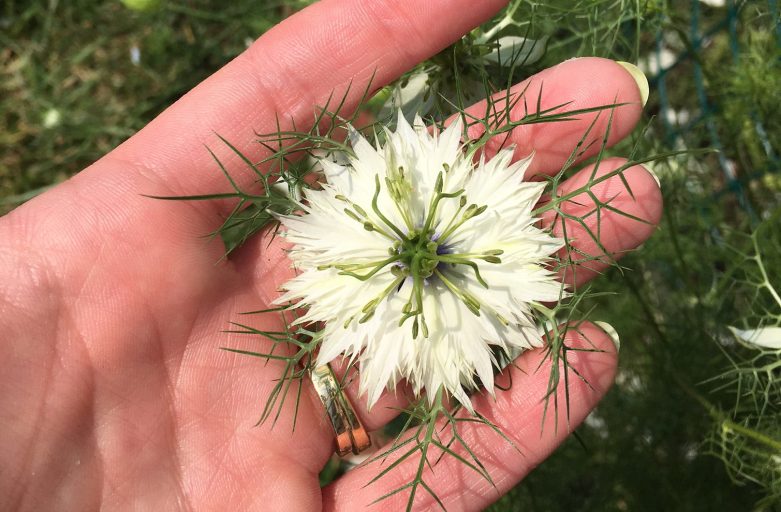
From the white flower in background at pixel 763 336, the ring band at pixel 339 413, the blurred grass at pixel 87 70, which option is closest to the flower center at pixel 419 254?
the ring band at pixel 339 413

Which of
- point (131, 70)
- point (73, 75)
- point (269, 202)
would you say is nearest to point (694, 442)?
point (269, 202)

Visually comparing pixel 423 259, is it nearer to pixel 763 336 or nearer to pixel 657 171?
pixel 763 336

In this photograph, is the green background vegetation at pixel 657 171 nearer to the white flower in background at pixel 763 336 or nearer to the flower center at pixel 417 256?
the white flower in background at pixel 763 336

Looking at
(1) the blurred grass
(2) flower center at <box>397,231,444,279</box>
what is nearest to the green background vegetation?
(1) the blurred grass

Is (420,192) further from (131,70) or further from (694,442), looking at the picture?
(131,70)

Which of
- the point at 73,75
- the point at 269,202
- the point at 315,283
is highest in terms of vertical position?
the point at 73,75

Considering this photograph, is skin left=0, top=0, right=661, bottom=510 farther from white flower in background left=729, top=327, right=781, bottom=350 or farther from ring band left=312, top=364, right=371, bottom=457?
white flower in background left=729, top=327, right=781, bottom=350

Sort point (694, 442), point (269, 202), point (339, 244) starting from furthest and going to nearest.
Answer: point (694, 442)
point (269, 202)
point (339, 244)
